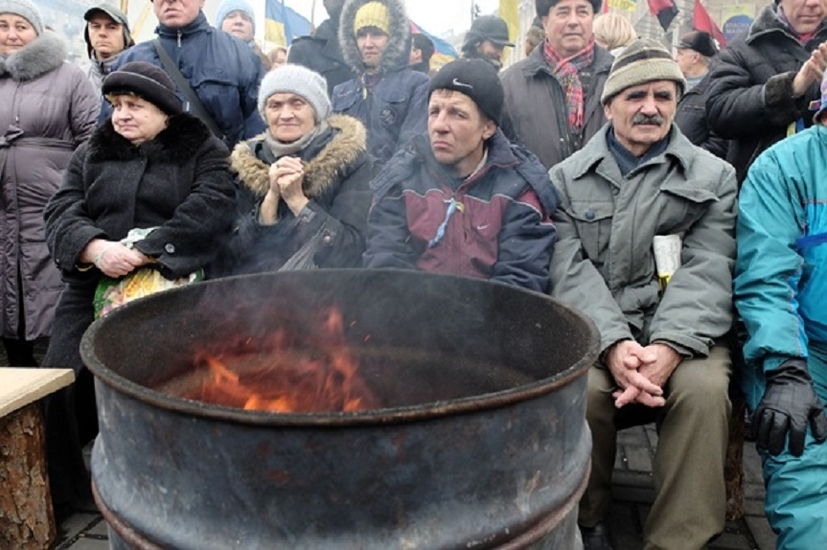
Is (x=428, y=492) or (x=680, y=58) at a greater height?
(x=680, y=58)

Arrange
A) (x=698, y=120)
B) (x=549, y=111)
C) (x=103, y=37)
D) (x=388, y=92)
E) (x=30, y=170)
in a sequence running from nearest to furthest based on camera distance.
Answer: (x=549, y=111) → (x=388, y=92) → (x=30, y=170) → (x=698, y=120) → (x=103, y=37)

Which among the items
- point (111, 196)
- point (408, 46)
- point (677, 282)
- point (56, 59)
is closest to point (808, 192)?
point (677, 282)

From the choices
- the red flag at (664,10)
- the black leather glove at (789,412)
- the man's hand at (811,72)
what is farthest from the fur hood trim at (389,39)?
the red flag at (664,10)

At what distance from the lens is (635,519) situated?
9.62 feet

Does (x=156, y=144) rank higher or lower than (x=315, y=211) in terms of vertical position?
higher

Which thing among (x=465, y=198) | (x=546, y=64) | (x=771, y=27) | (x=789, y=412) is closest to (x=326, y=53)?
(x=546, y=64)

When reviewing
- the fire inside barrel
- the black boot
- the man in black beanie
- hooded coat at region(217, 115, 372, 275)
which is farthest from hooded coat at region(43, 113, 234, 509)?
the black boot

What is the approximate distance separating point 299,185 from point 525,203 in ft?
3.35

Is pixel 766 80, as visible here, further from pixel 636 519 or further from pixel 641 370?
pixel 636 519

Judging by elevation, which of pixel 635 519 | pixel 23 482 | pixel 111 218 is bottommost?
pixel 635 519

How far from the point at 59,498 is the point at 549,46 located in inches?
133

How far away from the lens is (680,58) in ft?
18.4

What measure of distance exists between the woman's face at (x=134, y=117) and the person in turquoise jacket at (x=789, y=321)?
253 centimetres

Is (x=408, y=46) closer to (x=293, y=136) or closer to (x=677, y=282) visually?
(x=293, y=136)
